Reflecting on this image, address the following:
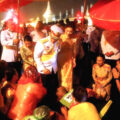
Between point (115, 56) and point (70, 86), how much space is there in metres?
1.37

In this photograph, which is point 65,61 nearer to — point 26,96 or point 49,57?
point 49,57

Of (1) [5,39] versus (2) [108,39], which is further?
(2) [108,39]

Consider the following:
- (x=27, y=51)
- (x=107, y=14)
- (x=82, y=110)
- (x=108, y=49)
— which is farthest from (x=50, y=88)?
(x=107, y=14)

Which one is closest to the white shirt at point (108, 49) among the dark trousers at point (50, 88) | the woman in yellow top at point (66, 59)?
the woman in yellow top at point (66, 59)

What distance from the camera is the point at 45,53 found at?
4168mm

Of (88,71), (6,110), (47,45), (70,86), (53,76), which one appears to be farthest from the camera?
(88,71)

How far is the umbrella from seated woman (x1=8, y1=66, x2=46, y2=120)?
1417mm

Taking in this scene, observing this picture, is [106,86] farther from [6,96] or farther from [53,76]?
[6,96]

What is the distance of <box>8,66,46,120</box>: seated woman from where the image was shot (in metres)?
3.36

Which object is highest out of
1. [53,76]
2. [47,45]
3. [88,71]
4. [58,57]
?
[47,45]

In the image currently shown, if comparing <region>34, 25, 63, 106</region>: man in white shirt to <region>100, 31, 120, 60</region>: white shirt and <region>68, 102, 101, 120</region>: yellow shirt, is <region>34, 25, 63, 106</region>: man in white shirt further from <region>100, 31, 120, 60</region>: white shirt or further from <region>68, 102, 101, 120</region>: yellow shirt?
<region>68, 102, 101, 120</region>: yellow shirt

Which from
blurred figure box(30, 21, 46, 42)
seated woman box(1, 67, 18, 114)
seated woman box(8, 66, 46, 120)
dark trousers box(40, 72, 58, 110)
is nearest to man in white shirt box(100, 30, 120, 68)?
dark trousers box(40, 72, 58, 110)

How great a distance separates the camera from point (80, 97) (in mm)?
2838

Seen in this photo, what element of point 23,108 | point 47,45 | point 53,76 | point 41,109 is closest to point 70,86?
point 53,76
